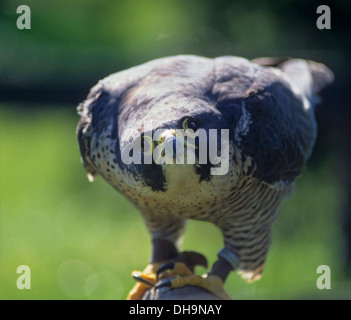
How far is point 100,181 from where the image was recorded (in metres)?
7.93

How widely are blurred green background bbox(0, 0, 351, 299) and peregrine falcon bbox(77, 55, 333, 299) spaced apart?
2.03m

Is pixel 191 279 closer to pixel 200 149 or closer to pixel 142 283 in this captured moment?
pixel 142 283

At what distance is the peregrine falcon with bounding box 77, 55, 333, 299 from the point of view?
259cm

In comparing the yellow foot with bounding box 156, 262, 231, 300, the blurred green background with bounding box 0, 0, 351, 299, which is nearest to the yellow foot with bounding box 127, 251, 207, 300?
the yellow foot with bounding box 156, 262, 231, 300

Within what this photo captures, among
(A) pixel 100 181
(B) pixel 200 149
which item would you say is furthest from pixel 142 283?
(A) pixel 100 181

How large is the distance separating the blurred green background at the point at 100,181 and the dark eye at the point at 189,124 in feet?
8.95

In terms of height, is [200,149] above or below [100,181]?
below

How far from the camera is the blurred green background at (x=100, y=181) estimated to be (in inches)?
229

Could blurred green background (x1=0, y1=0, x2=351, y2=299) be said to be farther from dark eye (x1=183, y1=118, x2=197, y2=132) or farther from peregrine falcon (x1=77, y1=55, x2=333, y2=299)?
dark eye (x1=183, y1=118, x2=197, y2=132)

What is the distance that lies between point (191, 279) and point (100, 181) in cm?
483

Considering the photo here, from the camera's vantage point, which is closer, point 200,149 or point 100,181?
point 200,149

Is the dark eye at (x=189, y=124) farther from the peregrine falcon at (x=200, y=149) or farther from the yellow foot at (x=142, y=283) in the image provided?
the yellow foot at (x=142, y=283)

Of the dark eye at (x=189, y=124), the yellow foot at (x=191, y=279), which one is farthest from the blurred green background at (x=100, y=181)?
the dark eye at (x=189, y=124)
